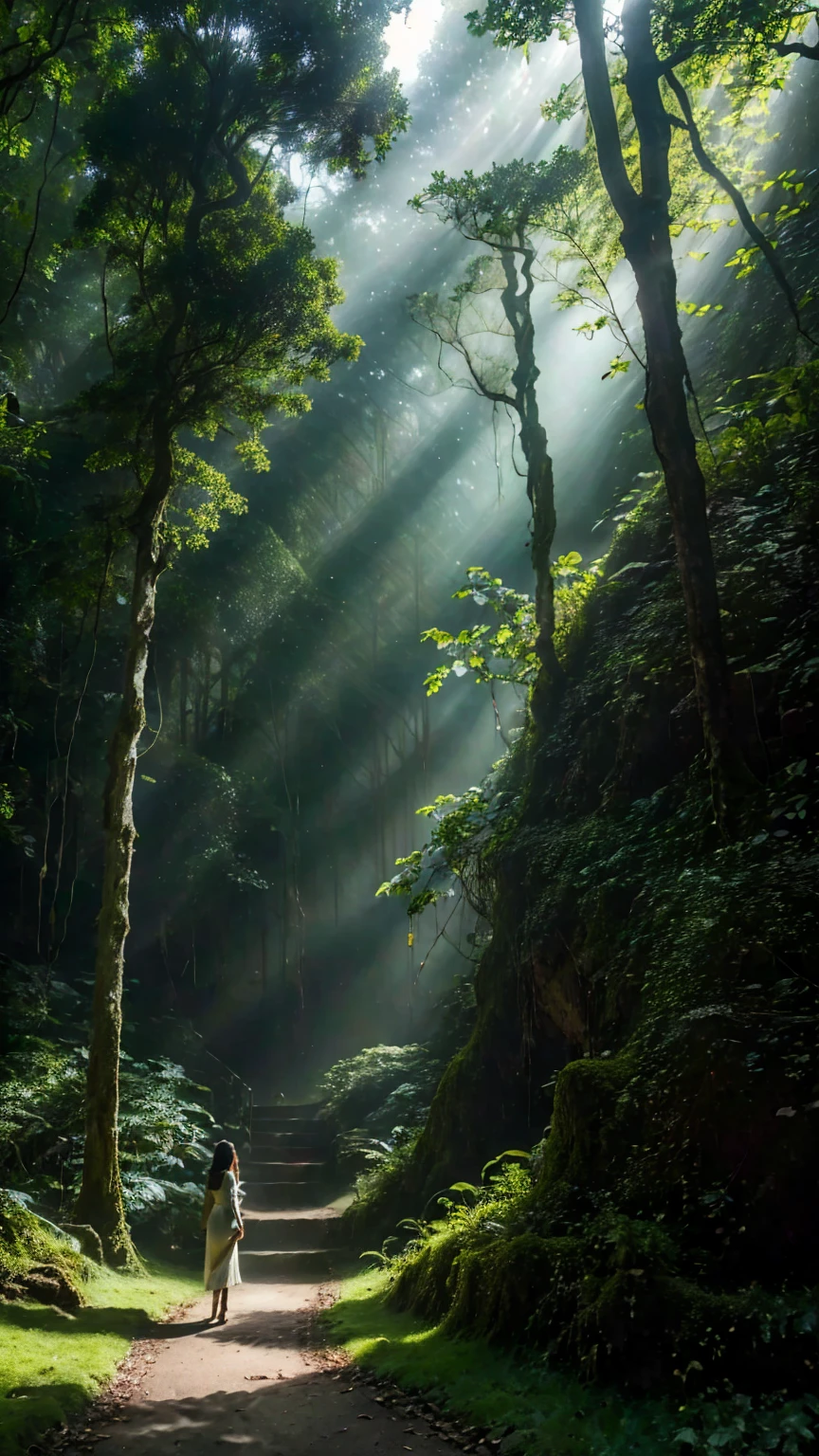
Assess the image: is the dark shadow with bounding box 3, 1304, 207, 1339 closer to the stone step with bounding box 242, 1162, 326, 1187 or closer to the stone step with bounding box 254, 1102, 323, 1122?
the stone step with bounding box 242, 1162, 326, 1187

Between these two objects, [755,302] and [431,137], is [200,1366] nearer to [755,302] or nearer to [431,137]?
Result: [755,302]

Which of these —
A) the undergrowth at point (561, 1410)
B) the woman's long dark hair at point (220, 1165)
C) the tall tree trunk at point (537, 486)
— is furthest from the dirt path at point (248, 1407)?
the tall tree trunk at point (537, 486)

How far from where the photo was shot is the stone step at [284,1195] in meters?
14.0

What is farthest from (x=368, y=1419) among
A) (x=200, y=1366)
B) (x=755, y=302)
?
(x=755, y=302)

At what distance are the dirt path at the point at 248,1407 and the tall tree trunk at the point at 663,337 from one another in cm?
412

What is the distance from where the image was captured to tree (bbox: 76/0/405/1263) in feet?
30.7

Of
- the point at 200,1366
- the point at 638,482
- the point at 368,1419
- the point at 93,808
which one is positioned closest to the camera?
the point at 368,1419

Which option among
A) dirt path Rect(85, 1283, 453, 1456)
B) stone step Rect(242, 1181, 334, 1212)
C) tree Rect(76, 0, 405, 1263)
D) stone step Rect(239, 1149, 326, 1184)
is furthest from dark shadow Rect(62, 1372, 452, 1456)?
stone step Rect(239, 1149, 326, 1184)

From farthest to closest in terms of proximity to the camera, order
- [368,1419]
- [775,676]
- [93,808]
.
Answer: [93,808] → [775,676] → [368,1419]

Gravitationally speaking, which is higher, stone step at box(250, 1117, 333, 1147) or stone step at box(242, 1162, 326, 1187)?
stone step at box(250, 1117, 333, 1147)

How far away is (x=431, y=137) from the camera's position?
89.7 feet

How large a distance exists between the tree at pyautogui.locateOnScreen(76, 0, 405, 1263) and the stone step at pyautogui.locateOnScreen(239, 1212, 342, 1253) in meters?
5.23

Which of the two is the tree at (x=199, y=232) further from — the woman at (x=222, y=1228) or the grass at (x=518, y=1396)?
the grass at (x=518, y=1396)

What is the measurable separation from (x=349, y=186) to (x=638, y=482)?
20888 millimetres
